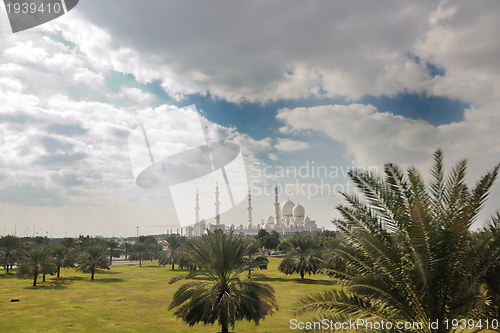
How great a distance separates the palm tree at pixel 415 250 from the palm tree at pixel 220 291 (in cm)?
602

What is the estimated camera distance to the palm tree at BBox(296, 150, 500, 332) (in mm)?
7117

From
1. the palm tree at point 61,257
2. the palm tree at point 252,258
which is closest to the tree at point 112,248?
the palm tree at point 61,257

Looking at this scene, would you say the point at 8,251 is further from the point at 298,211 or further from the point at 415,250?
the point at 298,211

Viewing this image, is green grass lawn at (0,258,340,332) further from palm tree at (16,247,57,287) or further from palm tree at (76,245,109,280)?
palm tree at (76,245,109,280)

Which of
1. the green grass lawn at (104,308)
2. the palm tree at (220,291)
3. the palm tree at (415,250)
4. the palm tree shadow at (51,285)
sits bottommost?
the palm tree shadow at (51,285)

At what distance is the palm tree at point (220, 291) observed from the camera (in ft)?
44.0

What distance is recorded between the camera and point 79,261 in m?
41.2

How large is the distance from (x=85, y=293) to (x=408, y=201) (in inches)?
1186

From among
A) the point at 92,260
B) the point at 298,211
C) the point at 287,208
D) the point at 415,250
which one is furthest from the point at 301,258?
the point at 287,208

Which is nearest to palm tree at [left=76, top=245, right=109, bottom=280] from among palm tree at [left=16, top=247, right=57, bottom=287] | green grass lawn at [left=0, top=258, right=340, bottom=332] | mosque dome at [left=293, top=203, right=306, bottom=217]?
green grass lawn at [left=0, top=258, right=340, bottom=332]

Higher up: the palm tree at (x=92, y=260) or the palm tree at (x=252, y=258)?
the palm tree at (x=252, y=258)

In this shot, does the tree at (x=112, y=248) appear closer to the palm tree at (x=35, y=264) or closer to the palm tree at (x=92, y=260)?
the palm tree at (x=92, y=260)

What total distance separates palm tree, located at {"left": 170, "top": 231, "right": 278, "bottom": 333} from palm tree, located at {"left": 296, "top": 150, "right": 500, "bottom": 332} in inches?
237

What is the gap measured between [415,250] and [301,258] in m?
30.0
